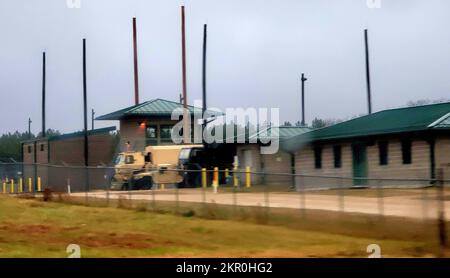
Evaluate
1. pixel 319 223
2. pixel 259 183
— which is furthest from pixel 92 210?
pixel 319 223

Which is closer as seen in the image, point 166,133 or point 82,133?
point 166,133

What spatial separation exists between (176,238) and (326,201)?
5.16 meters

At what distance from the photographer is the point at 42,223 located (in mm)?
19812

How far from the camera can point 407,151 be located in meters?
34.3

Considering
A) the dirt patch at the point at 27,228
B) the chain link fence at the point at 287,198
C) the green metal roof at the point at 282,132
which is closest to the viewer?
the chain link fence at the point at 287,198

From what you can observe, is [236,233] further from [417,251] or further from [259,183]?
[259,183]

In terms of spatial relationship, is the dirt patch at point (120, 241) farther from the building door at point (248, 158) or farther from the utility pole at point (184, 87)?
the utility pole at point (184, 87)

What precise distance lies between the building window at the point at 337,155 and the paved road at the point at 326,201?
14.1m

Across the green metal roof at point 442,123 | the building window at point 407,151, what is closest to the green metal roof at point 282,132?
the building window at point 407,151

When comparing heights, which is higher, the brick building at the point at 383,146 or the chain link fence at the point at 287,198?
the brick building at the point at 383,146

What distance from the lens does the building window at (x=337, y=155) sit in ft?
126

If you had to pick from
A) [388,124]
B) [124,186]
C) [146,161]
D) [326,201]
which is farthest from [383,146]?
[326,201]

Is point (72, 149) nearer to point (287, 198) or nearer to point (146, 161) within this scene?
point (146, 161)

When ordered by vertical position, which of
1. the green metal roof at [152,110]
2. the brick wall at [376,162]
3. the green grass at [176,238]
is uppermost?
the green metal roof at [152,110]
